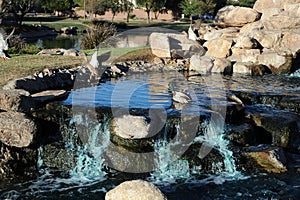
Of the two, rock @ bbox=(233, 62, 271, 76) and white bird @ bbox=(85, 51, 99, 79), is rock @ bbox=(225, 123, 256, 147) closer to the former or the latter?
white bird @ bbox=(85, 51, 99, 79)

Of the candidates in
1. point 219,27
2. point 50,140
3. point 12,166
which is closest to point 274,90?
point 50,140

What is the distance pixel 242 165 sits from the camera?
1079 cm

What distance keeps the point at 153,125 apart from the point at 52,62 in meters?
9.37

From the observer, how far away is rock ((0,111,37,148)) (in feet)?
34.8

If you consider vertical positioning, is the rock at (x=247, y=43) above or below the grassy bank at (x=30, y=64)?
above

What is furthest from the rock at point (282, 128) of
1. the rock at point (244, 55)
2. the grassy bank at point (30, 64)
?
the rock at point (244, 55)

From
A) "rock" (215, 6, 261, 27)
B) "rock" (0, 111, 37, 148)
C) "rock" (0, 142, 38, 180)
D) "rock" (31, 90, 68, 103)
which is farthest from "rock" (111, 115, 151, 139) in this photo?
"rock" (215, 6, 261, 27)

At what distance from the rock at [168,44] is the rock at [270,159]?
1357cm

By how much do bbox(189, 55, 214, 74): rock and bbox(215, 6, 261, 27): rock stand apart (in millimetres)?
7893

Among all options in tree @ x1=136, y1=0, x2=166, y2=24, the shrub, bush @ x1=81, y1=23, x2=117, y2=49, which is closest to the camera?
the shrub

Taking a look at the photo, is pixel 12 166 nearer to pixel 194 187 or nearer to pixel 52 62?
pixel 194 187

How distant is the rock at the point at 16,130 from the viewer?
1059cm

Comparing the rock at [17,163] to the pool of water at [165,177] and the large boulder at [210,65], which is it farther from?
the large boulder at [210,65]

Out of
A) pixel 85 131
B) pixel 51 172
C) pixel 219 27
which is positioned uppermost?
pixel 219 27
